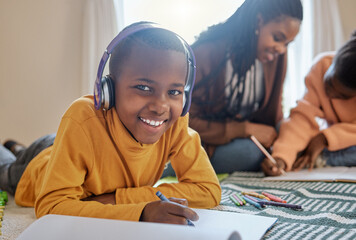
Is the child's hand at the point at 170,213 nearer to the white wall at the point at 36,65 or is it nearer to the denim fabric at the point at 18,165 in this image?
the denim fabric at the point at 18,165

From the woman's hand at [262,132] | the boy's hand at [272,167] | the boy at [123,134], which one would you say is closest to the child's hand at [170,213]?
the boy at [123,134]

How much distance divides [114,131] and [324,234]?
485mm

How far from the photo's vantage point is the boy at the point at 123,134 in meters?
0.71

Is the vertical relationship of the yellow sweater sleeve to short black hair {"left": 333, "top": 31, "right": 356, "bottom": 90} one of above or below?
below

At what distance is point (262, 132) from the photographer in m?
1.58

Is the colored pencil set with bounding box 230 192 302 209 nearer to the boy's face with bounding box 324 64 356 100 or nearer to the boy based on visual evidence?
the boy

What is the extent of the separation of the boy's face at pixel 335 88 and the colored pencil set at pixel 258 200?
2.28 ft

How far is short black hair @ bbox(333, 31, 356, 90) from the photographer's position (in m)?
1.34

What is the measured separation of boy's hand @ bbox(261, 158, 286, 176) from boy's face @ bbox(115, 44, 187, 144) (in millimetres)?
748

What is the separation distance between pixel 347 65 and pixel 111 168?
40.5 inches

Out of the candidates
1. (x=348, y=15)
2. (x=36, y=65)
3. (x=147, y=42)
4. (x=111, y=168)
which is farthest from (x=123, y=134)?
(x=348, y=15)

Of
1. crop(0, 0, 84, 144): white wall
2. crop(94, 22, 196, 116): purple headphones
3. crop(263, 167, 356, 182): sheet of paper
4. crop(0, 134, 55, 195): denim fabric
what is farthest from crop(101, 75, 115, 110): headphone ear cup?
crop(0, 0, 84, 144): white wall

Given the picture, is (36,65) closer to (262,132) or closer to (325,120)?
(262,132)

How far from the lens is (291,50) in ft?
8.82
